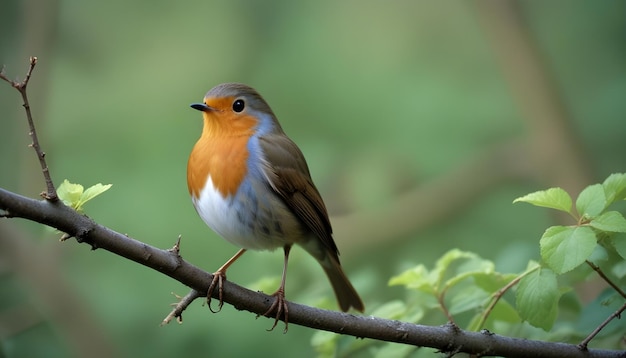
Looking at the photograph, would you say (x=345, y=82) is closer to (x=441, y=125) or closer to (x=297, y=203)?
(x=441, y=125)

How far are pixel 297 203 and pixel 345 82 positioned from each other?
138 inches

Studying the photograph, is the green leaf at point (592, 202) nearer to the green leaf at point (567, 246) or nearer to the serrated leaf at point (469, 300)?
the green leaf at point (567, 246)

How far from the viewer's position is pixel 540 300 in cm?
192

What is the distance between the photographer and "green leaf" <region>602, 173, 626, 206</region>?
72.7 inches

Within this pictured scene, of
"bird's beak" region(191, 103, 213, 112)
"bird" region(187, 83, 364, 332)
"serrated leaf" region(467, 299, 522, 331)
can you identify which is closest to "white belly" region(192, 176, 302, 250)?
"bird" region(187, 83, 364, 332)

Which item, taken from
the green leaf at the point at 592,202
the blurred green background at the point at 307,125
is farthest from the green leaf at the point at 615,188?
the blurred green background at the point at 307,125

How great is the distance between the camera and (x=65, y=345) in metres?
4.68

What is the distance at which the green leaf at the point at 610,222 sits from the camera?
1.76m

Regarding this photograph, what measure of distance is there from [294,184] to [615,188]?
129cm

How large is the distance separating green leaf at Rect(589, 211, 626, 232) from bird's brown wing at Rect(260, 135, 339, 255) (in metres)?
1.25

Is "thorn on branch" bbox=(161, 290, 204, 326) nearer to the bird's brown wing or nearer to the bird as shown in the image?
the bird

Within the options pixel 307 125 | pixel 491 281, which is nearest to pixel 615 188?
pixel 491 281

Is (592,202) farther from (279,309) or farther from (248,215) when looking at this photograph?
(248,215)

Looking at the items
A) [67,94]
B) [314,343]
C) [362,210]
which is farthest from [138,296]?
[314,343]
